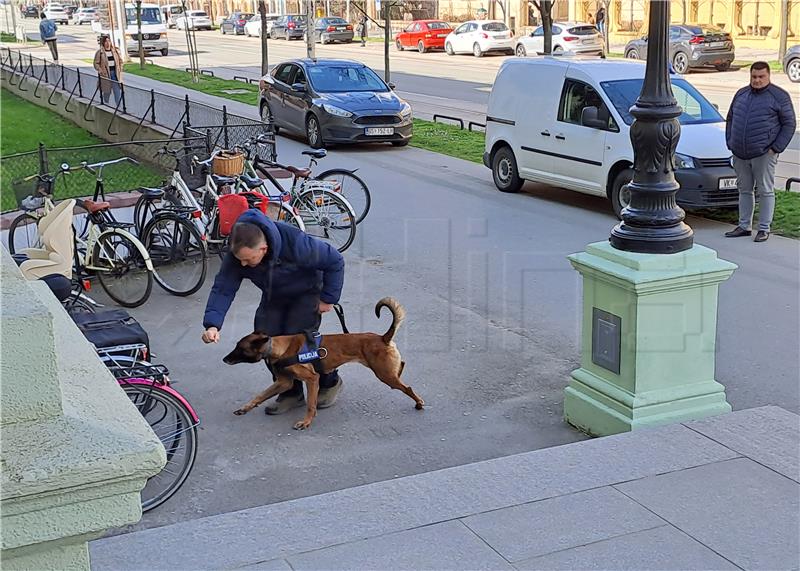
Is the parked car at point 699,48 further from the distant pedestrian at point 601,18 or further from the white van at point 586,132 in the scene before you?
the white van at point 586,132

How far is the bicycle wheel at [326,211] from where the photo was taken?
10547 millimetres

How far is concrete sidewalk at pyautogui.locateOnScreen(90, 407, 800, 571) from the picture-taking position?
152 inches

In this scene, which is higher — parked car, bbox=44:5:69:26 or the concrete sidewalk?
parked car, bbox=44:5:69:26

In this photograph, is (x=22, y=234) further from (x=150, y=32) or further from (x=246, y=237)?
(x=150, y=32)

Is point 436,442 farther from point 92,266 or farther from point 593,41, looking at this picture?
point 593,41

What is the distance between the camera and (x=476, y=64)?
38094 mm

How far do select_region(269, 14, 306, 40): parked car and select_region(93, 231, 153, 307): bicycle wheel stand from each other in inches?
1882

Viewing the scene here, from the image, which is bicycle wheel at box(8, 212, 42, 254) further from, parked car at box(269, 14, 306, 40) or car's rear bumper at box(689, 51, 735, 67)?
parked car at box(269, 14, 306, 40)

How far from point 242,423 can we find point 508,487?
231 centimetres

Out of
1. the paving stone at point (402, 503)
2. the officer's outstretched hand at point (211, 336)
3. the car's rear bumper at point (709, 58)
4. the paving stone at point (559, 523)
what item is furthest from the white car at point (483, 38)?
the paving stone at point (559, 523)

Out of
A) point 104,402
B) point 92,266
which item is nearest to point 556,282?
point 92,266

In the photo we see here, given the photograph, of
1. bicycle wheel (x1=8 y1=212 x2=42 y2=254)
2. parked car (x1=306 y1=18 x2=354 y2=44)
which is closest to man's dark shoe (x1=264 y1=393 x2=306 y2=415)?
bicycle wheel (x1=8 y1=212 x2=42 y2=254)

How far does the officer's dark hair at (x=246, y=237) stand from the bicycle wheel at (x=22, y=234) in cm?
515

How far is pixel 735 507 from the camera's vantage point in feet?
14.2
